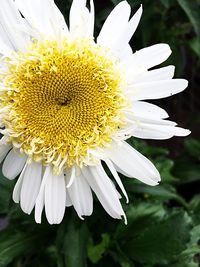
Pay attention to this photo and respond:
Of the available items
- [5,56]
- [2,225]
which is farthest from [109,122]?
[2,225]

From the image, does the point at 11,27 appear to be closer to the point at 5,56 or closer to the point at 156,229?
the point at 5,56

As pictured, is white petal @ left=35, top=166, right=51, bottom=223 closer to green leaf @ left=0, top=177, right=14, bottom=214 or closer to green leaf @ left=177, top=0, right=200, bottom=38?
green leaf @ left=0, top=177, right=14, bottom=214

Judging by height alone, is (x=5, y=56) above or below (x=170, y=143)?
above

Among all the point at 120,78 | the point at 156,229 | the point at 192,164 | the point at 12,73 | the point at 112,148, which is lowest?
Result: the point at 192,164

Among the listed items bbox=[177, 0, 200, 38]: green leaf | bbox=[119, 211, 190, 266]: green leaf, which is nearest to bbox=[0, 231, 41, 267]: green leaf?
bbox=[119, 211, 190, 266]: green leaf

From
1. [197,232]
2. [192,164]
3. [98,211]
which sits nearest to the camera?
[98,211]

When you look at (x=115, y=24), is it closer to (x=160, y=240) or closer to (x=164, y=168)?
(x=160, y=240)

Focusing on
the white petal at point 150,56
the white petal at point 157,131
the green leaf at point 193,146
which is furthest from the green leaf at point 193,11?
the green leaf at point 193,146
